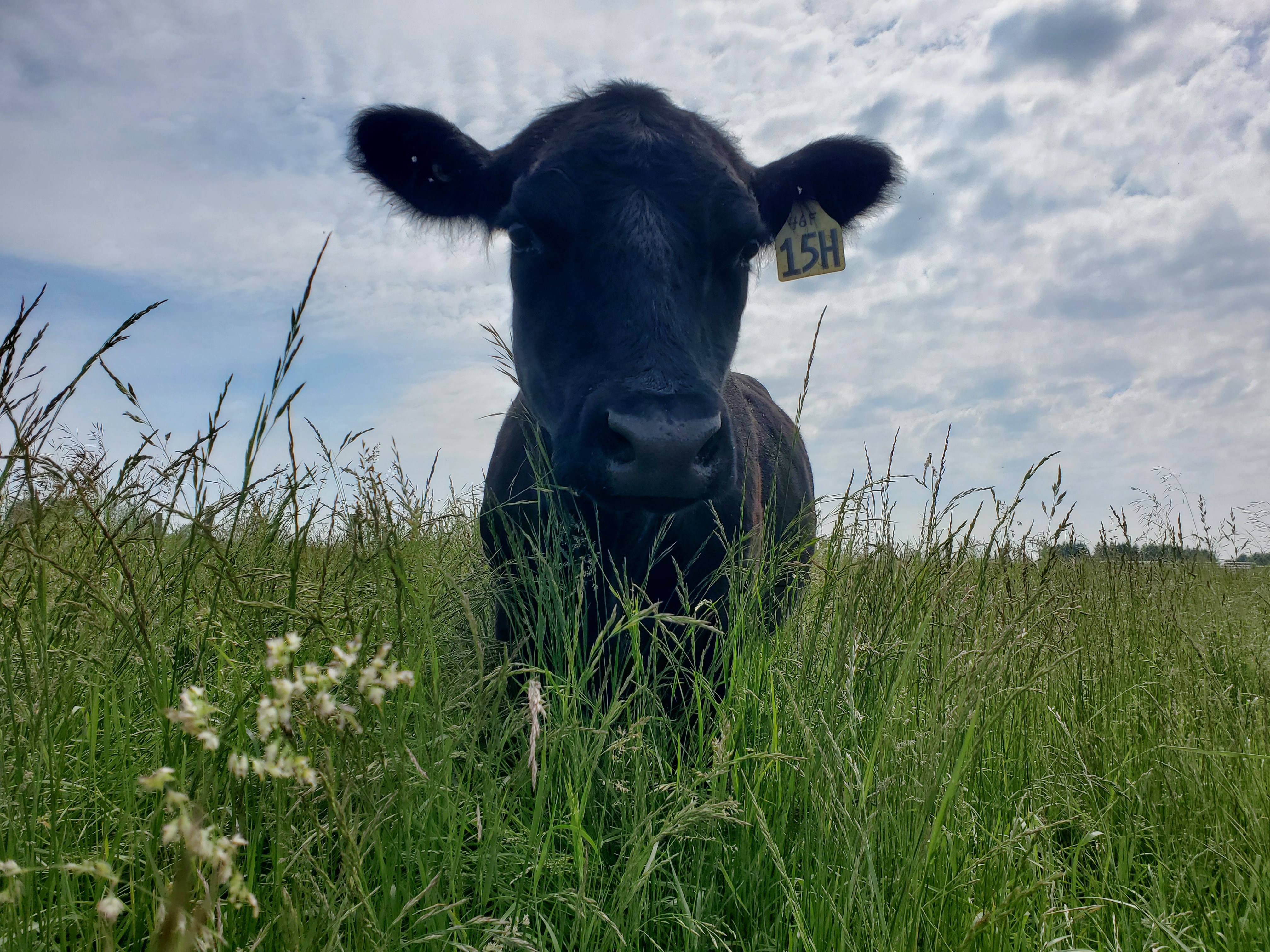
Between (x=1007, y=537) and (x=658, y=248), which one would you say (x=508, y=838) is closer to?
(x=1007, y=537)

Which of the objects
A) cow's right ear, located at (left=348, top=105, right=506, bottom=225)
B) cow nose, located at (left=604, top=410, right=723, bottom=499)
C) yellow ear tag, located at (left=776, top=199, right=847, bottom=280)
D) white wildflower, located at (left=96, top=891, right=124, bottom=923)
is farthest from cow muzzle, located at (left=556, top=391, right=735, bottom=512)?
yellow ear tag, located at (left=776, top=199, right=847, bottom=280)

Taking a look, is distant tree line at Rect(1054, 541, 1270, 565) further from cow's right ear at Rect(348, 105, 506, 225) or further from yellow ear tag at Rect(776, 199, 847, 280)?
cow's right ear at Rect(348, 105, 506, 225)

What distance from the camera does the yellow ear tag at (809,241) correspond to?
4.98 m

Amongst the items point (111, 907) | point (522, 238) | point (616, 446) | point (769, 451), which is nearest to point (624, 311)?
point (616, 446)

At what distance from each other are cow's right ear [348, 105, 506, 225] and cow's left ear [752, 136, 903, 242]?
1665mm

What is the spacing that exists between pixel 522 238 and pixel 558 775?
2.75 metres

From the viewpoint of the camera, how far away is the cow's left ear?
4.79 m

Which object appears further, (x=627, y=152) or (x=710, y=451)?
(x=627, y=152)

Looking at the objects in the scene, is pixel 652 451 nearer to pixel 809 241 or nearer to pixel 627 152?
pixel 627 152

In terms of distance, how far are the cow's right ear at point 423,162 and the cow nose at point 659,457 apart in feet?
7.65

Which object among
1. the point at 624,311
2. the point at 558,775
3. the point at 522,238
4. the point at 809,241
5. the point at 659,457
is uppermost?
the point at 809,241

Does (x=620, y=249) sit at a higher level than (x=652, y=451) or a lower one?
higher

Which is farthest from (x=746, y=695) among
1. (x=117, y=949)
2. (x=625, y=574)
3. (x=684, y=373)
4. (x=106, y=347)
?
(x=106, y=347)

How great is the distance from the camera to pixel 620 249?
331 cm
